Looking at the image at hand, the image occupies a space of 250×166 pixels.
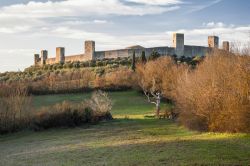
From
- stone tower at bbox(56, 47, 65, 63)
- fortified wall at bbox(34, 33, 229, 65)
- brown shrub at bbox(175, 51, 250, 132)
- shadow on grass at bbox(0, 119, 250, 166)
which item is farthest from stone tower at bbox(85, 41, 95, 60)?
shadow on grass at bbox(0, 119, 250, 166)

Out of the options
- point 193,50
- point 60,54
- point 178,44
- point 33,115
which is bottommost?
point 33,115

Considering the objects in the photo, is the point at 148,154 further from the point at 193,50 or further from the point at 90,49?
the point at 90,49

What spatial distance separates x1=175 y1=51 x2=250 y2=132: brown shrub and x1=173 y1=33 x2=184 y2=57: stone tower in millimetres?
50996

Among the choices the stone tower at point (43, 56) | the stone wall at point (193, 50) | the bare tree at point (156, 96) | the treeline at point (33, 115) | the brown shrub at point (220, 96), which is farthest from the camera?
the stone tower at point (43, 56)

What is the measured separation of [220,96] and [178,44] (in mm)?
55829

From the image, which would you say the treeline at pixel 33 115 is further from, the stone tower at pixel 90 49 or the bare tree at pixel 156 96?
the stone tower at pixel 90 49

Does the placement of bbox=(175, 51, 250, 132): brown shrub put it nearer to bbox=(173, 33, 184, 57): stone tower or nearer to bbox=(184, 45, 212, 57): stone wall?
bbox=(173, 33, 184, 57): stone tower

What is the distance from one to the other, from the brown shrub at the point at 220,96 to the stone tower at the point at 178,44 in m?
51.0

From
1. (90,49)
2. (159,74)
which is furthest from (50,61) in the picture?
(159,74)

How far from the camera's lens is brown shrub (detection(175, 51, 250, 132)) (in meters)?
24.1

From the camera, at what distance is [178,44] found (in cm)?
8088

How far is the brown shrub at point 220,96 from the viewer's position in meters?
24.1

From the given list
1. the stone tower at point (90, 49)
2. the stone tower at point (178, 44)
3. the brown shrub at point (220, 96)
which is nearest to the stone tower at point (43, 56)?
the stone tower at point (90, 49)

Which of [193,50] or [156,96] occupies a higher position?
[193,50]
